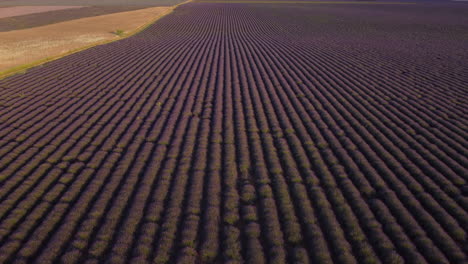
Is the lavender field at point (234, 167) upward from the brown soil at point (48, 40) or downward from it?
downward

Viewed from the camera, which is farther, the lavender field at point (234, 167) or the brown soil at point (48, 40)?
the brown soil at point (48, 40)

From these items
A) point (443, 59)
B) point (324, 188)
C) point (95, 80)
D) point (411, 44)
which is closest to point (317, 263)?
point (324, 188)

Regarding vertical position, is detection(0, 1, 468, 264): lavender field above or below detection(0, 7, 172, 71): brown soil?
below

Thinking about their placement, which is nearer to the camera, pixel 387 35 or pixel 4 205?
pixel 4 205

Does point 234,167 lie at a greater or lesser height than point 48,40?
lesser

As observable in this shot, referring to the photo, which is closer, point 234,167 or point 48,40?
point 234,167

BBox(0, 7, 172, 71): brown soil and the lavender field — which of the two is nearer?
the lavender field

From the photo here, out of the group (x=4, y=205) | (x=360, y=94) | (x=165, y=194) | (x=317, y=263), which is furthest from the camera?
(x=360, y=94)

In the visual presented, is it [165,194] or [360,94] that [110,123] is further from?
[360,94]
